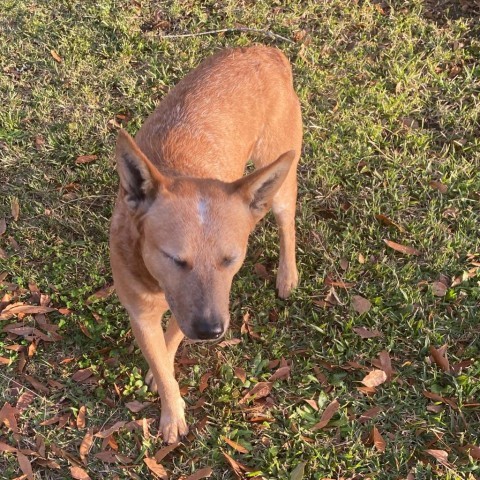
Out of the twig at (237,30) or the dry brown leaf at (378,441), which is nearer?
the dry brown leaf at (378,441)

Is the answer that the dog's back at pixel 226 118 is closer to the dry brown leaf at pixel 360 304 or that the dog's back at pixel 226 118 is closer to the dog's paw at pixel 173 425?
the dry brown leaf at pixel 360 304

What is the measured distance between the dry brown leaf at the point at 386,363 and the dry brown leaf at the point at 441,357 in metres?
0.34

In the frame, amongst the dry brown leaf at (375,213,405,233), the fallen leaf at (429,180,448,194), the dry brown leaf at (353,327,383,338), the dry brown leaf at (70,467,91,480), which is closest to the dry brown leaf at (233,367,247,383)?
the dry brown leaf at (353,327,383,338)

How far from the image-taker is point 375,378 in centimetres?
443

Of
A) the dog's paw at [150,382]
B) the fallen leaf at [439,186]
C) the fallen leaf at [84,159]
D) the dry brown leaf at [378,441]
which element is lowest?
the dry brown leaf at [378,441]

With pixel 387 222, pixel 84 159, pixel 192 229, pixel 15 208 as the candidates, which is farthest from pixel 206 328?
pixel 84 159

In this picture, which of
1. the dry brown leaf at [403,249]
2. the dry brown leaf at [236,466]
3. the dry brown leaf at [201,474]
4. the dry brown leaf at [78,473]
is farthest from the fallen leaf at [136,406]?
the dry brown leaf at [403,249]

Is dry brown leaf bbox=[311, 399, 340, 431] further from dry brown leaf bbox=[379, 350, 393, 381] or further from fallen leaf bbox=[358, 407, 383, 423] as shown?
dry brown leaf bbox=[379, 350, 393, 381]

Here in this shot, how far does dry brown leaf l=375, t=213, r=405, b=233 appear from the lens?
5.31 meters

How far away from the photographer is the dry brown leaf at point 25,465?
3971mm

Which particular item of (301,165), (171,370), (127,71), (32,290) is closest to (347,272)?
(301,165)

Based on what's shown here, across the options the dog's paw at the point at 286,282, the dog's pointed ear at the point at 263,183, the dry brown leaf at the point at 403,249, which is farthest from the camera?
the dry brown leaf at the point at 403,249

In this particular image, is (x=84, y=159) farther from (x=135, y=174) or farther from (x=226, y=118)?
(x=135, y=174)

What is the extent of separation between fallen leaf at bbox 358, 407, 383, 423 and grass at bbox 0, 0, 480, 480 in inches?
1.3
